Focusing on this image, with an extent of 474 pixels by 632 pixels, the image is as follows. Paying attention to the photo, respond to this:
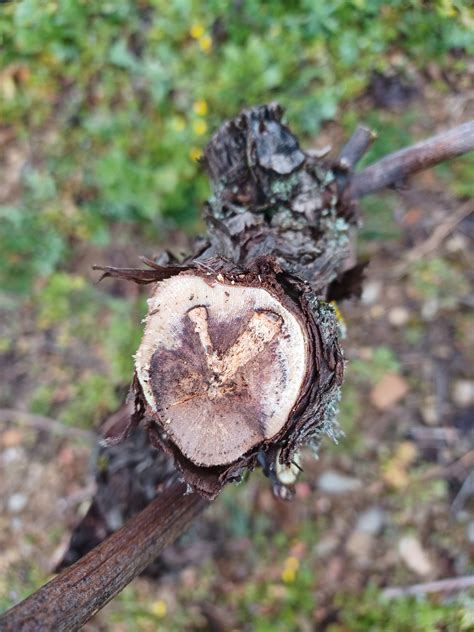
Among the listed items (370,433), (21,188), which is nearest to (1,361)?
(21,188)

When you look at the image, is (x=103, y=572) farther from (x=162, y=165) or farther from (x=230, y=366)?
(x=162, y=165)

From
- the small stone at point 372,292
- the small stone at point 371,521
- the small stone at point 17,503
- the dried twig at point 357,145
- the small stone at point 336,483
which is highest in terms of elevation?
the dried twig at point 357,145

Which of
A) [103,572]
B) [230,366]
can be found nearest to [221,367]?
[230,366]

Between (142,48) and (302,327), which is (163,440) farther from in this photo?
(142,48)

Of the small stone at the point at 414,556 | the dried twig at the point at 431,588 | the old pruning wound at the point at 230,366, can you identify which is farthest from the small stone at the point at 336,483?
the old pruning wound at the point at 230,366

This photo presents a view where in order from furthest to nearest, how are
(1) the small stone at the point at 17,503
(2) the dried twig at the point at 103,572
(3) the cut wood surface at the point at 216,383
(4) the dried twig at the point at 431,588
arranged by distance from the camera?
(1) the small stone at the point at 17,503 < (4) the dried twig at the point at 431,588 < (3) the cut wood surface at the point at 216,383 < (2) the dried twig at the point at 103,572

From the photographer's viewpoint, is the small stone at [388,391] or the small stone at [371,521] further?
the small stone at [388,391]

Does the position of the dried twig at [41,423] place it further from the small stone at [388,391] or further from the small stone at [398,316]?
the small stone at [398,316]
